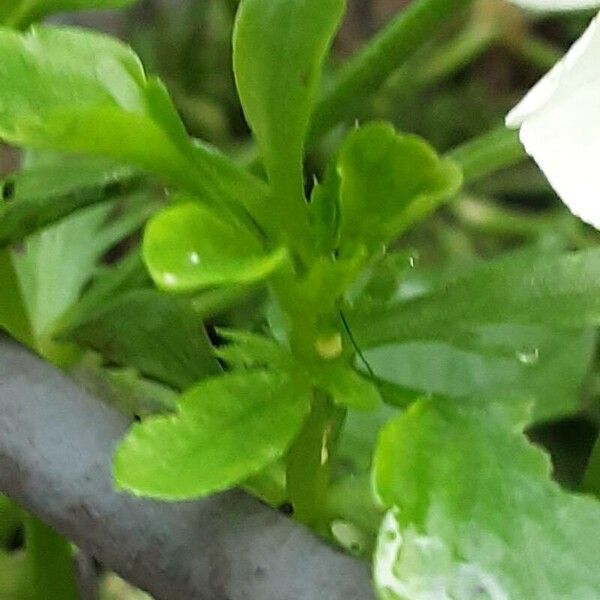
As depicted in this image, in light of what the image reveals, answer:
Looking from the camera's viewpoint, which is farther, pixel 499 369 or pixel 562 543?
pixel 499 369

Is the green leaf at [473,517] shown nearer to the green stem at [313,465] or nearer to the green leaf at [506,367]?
the green stem at [313,465]

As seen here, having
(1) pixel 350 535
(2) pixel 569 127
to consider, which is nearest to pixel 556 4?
(2) pixel 569 127

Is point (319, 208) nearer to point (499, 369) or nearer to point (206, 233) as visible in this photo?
point (206, 233)

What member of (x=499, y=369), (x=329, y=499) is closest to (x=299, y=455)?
(x=329, y=499)

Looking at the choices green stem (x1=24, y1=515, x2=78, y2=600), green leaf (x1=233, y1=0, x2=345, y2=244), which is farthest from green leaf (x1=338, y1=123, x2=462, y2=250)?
green stem (x1=24, y1=515, x2=78, y2=600)

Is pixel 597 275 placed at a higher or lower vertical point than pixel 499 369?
higher

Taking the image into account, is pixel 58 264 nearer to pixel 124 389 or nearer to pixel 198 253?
pixel 124 389

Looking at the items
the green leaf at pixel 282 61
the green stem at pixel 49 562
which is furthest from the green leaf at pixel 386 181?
the green stem at pixel 49 562
